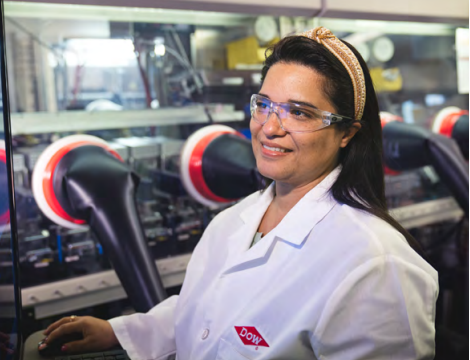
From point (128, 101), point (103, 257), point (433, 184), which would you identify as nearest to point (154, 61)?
point (128, 101)

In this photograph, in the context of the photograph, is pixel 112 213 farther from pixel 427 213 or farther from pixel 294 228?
pixel 427 213

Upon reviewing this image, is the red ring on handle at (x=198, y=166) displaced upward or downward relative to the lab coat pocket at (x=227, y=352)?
upward

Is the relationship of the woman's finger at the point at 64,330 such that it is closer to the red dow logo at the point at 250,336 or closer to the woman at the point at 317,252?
the woman at the point at 317,252

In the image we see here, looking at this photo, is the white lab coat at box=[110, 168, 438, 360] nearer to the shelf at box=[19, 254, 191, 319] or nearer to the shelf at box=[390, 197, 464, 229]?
the shelf at box=[19, 254, 191, 319]

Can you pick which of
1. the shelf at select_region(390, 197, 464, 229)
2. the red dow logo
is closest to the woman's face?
the red dow logo

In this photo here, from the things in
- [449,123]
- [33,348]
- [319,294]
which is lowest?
[33,348]

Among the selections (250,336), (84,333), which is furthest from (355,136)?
(84,333)

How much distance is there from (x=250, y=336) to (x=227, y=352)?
6 cm

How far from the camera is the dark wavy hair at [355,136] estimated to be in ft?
3.34

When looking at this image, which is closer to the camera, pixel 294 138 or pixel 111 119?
pixel 294 138

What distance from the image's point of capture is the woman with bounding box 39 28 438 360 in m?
0.90

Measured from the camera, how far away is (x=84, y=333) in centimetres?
124

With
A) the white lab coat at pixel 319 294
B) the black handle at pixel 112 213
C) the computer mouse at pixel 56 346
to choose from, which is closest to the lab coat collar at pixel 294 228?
the white lab coat at pixel 319 294

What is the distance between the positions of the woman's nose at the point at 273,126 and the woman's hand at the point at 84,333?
0.64 meters
